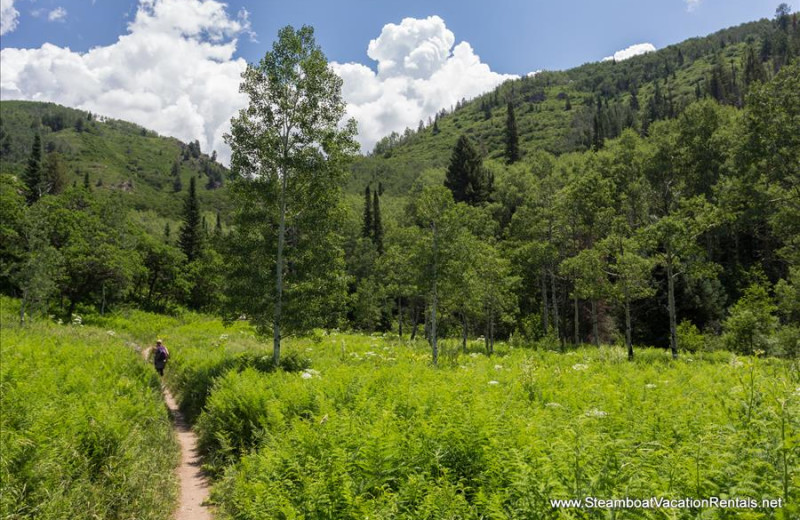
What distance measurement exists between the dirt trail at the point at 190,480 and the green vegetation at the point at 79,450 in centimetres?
35

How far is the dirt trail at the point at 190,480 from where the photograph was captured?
8117 mm

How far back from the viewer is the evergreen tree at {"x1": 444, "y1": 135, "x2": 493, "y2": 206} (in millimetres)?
67875

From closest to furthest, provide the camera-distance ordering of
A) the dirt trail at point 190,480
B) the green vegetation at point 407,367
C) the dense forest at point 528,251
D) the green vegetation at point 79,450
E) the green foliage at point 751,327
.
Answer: the green vegetation at point 407,367 < the green vegetation at point 79,450 < the dirt trail at point 190,480 < the dense forest at point 528,251 < the green foliage at point 751,327

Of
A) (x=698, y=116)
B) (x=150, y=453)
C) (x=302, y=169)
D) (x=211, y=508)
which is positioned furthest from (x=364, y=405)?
(x=698, y=116)

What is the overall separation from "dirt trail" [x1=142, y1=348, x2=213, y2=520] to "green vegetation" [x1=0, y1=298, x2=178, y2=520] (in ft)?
1.16

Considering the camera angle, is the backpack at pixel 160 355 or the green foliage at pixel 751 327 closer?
the backpack at pixel 160 355

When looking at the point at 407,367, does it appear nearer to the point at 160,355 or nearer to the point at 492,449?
the point at 492,449

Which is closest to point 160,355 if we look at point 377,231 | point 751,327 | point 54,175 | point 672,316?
point 672,316

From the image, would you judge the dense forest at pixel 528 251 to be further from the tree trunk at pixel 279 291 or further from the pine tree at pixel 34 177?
the tree trunk at pixel 279 291

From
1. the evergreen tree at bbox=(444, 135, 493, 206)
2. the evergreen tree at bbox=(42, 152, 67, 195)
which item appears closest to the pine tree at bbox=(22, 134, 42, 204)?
the evergreen tree at bbox=(42, 152, 67, 195)

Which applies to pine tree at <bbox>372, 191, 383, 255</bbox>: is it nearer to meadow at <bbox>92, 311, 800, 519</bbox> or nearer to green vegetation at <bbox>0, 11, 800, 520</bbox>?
green vegetation at <bbox>0, 11, 800, 520</bbox>

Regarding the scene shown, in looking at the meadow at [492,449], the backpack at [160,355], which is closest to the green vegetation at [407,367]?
the meadow at [492,449]

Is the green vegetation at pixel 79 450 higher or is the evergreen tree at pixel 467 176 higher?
the evergreen tree at pixel 467 176

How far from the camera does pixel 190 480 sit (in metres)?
9.80
